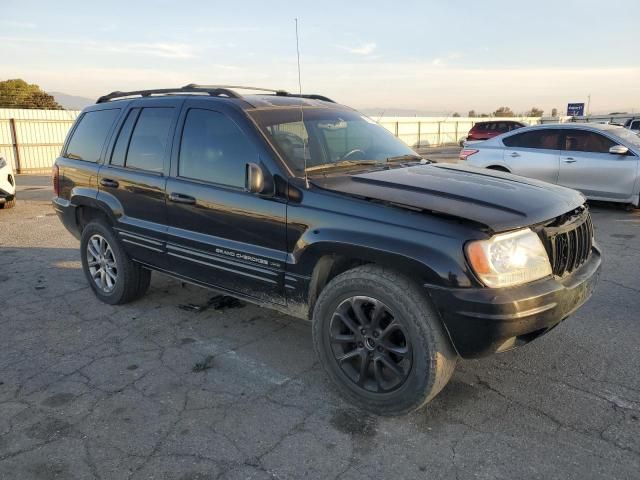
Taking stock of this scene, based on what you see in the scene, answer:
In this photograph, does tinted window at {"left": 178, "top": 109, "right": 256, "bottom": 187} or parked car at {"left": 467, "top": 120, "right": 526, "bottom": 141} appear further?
parked car at {"left": 467, "top": 120, "right": 526, "bottom": 141}

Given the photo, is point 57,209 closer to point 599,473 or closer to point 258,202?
point 258,202

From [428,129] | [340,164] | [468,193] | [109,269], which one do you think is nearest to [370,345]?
[468,193]

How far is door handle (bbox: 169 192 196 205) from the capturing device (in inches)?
151

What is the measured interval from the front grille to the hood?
0.07 meters

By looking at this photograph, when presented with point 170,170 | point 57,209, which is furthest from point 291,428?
point 57,209

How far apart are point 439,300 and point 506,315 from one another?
1.10ft

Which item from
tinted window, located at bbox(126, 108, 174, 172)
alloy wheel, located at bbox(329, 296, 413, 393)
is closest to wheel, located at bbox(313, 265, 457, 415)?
alloy wheel, located at bbox(329, 296, 413, 393)

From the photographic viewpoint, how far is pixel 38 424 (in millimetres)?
2986

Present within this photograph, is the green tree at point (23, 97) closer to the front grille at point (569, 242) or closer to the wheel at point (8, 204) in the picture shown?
the wheel at point (8, 204)

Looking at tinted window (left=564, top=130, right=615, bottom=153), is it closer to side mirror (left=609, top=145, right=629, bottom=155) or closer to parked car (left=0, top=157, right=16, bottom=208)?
side mirror (left=609, top=145, right=629, bottom=155)

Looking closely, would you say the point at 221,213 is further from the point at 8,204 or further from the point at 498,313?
the point at 8,204

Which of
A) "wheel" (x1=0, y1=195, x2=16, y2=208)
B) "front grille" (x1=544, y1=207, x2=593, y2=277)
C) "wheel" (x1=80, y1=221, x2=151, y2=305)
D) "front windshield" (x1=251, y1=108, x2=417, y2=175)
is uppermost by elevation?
"front windshield" (x1=251, y1=108, x2=417, y2=175)

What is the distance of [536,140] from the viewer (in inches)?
372

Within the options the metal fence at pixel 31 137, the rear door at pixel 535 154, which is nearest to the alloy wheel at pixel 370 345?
the rear door at pixel 535 154
